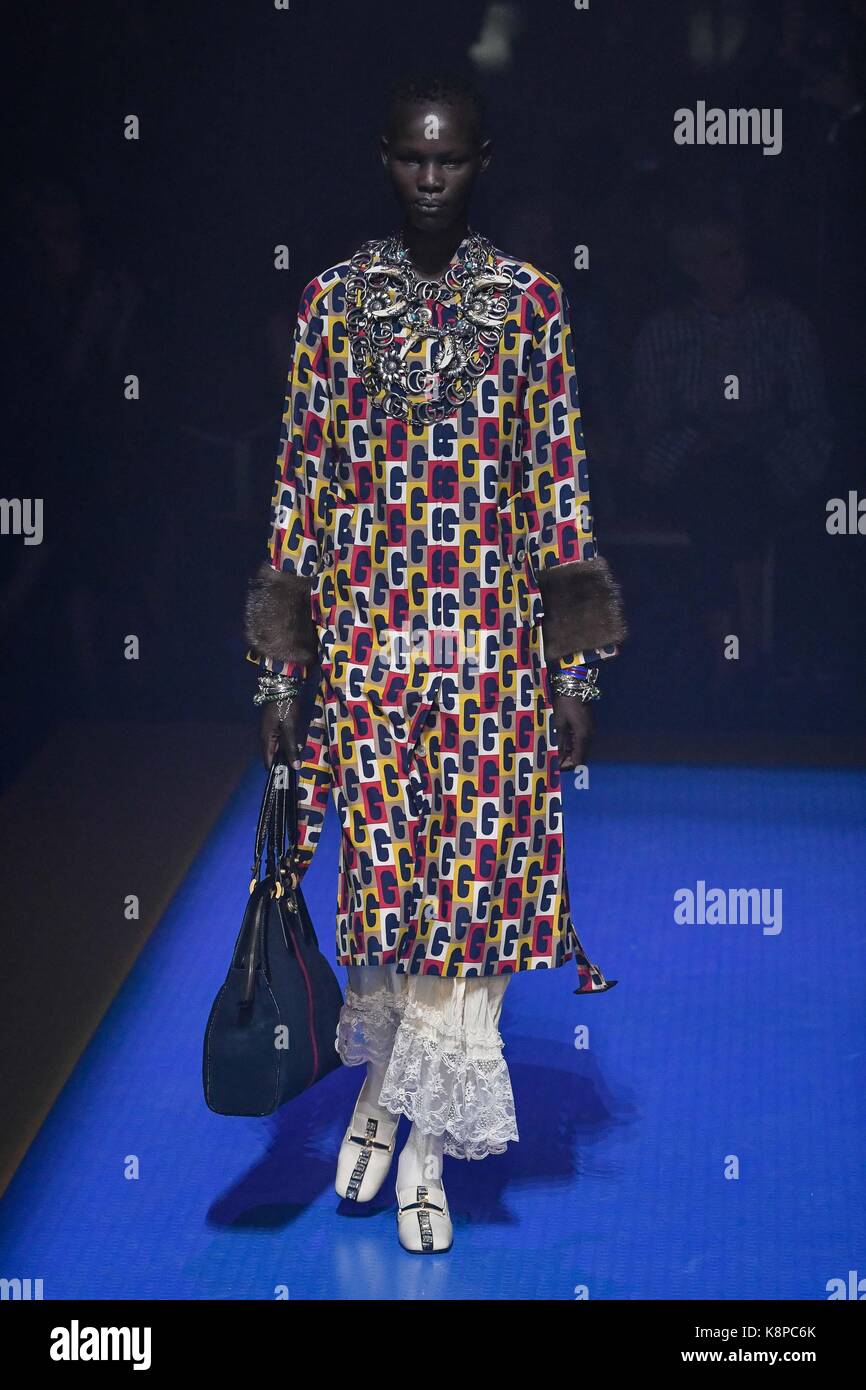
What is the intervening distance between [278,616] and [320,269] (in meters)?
3.12

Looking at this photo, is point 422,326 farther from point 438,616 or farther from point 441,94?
point 438,616

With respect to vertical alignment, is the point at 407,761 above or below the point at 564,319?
below

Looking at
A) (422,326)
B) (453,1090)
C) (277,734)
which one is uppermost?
(422,326)

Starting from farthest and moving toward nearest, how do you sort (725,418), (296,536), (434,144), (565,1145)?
(725,418), (565,1145), (296,536), (434,144)

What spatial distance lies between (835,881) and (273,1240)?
2336 millimetres

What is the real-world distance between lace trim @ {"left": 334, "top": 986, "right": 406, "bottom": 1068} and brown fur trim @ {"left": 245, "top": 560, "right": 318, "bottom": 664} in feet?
2.04

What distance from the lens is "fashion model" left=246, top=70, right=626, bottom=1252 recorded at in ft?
11.2

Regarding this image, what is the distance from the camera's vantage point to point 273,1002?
353cm

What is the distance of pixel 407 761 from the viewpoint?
11.5 feet

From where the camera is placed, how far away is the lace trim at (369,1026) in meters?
3.72

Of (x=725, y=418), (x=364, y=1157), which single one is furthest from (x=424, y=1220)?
(x=725, y=418)

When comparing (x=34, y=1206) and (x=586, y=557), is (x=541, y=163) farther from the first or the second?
(x=34, y=1206)

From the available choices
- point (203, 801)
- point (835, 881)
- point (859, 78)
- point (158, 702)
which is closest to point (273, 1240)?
point (835, 881)

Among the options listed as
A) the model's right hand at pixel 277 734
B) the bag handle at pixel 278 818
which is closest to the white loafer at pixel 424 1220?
the bag handle at pixel 278 818
